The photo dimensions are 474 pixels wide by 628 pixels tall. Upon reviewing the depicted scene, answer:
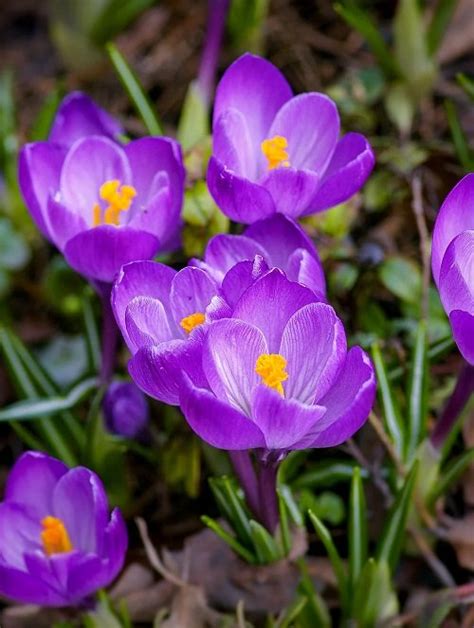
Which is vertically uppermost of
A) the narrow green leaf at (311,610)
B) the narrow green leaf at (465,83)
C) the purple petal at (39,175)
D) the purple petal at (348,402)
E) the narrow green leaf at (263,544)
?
the purple petal at (39,175)

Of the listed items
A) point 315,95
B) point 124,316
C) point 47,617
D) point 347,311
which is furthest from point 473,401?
point 47,617

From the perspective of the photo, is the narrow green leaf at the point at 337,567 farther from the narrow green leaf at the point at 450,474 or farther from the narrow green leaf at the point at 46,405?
the narrow green leaf at the point at 46,405

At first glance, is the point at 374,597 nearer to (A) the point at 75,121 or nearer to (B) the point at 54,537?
(B) the point at 54,537

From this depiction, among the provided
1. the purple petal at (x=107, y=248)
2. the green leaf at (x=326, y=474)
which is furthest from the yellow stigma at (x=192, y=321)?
the green leaf at (x=326, y=474)

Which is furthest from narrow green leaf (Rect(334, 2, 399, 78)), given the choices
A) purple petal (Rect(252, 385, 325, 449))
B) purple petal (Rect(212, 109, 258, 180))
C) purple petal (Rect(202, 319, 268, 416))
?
purple petal (Rect(252, 385, 325, 449))

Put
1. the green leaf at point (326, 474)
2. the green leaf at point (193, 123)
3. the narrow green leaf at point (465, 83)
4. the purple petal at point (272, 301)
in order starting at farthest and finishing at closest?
the green leaf at point (193, 123) < the narrow green leaf at point (465, 83) < the green leaf at point (326, 474) < the purple petal at point (272, 301)

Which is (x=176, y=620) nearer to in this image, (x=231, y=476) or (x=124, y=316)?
(x=231, y=476)

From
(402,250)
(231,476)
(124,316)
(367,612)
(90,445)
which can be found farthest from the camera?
(402,250)
